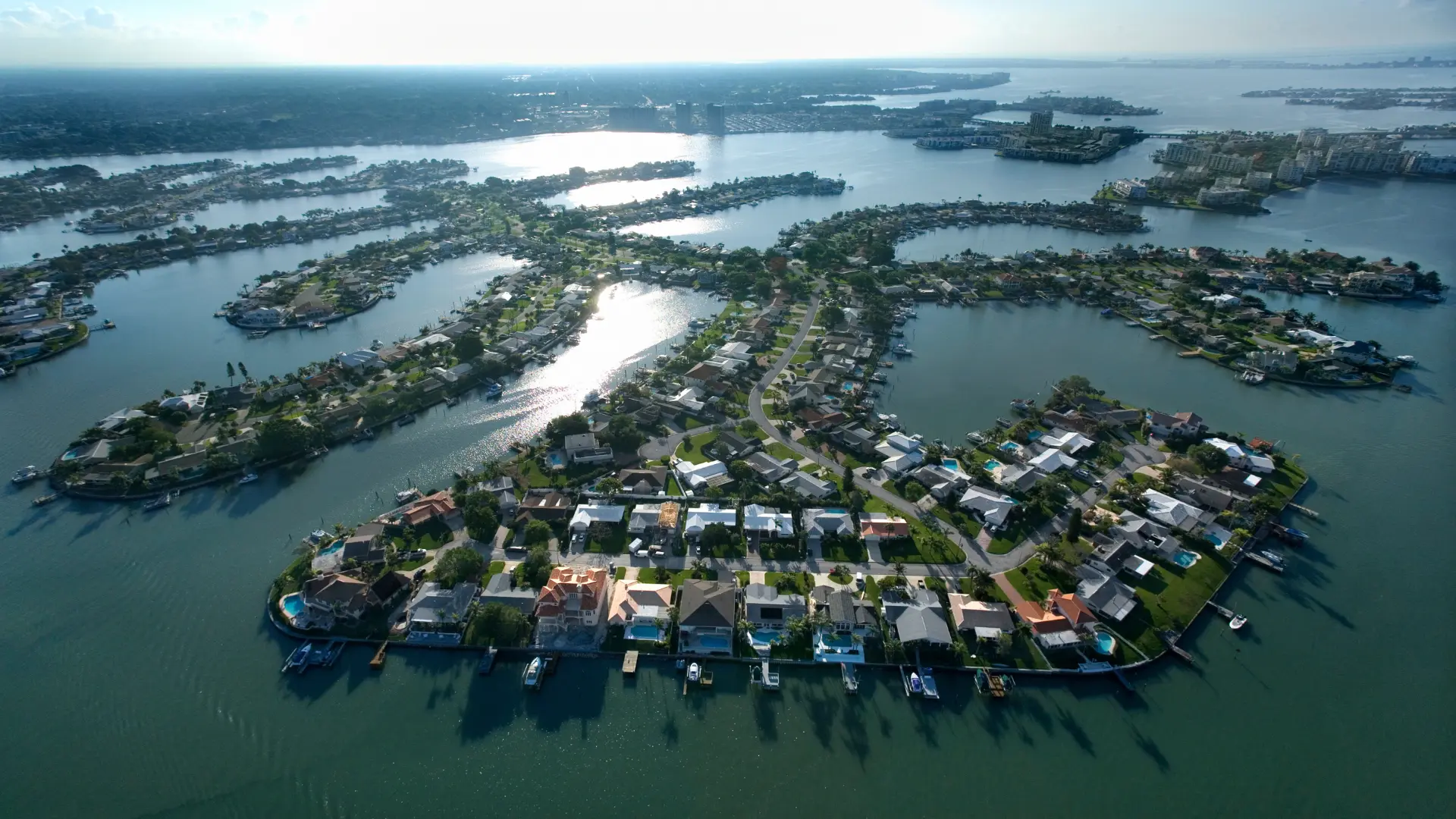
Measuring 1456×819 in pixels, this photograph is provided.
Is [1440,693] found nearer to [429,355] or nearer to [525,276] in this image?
[429,355]

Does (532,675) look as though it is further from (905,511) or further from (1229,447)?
(1229,447)

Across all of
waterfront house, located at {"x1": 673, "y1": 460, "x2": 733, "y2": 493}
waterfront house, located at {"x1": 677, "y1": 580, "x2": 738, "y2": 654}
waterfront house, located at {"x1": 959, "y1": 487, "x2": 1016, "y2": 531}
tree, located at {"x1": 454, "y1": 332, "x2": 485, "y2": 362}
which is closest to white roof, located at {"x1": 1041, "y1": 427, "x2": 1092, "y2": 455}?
waterfront house, located at {"x1": 959, "y1": 487, "x2": 1016, "y2": 531}

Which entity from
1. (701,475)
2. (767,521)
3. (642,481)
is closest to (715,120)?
(701,475)

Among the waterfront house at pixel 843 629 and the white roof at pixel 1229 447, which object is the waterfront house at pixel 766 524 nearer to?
the waterfront house at pixel 843 629

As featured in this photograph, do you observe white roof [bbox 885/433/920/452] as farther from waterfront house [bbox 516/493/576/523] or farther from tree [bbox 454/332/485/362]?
tree [bbox 454/332/485/362]

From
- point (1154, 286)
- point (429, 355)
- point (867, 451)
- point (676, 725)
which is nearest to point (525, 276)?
point (429, 355)

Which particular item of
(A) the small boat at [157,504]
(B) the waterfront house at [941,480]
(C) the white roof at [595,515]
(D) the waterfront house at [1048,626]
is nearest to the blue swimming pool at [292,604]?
(C) the white roof at [595,515]
